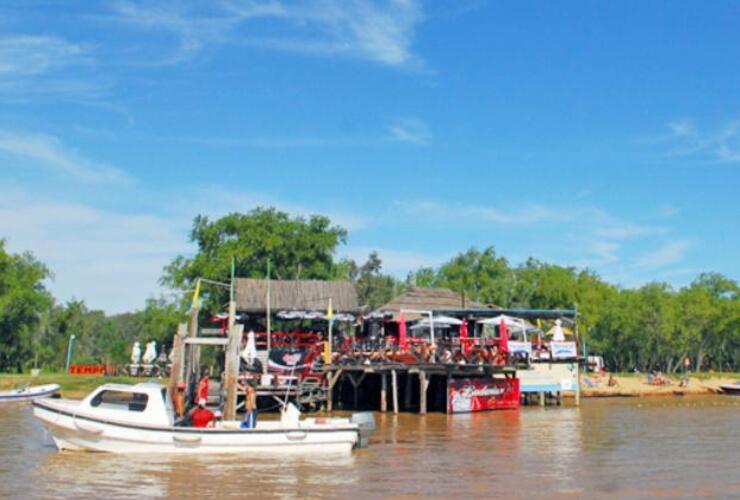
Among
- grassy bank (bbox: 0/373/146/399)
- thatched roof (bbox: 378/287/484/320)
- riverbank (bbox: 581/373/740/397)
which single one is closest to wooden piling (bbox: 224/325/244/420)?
thatched roof (bbox: 378/287/484/320)

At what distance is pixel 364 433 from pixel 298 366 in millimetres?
13915

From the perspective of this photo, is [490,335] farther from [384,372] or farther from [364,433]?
[364,433]

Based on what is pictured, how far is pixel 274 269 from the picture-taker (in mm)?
66438

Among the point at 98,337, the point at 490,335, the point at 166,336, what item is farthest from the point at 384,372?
the point at 98,337

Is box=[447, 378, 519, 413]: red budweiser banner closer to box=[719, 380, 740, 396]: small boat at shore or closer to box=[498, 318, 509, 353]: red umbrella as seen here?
box=[498, 318, 509, 353]: red umbrella

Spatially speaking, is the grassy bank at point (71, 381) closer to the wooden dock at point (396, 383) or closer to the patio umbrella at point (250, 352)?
the patio umbrella at point (250, 352)

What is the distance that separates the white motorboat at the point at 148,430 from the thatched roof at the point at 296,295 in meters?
23.4

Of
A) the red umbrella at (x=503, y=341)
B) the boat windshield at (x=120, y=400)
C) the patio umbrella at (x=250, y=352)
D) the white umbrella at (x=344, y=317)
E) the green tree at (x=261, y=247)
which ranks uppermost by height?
the green tree at (x=261, y=247)

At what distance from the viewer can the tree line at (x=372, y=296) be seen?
209ft

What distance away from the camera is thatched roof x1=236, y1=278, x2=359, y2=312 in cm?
4550

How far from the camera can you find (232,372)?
23859 mm

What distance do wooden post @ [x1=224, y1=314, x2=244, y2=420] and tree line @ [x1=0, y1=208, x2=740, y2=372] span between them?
25.9m

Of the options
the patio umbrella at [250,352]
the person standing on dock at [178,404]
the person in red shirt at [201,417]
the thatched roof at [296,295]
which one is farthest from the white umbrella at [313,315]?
the person in red shirt at [201,417]

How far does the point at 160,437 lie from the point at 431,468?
6480 mm
